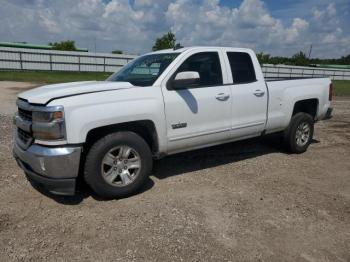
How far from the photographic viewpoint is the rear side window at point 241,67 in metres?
5.27

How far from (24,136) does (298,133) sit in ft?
15.7

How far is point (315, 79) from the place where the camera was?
6578 mm

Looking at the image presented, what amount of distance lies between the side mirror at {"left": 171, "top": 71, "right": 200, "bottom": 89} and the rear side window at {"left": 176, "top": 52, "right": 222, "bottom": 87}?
387mm

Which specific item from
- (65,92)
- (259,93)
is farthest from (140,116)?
(259,93)

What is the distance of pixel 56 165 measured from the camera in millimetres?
3648

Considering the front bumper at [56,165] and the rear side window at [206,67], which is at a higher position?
the rear side window at [206,67]

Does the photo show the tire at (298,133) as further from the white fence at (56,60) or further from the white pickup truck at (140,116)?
the white fence at (56,60)

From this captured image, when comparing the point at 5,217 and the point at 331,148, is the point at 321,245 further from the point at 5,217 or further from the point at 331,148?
the point at 331,148

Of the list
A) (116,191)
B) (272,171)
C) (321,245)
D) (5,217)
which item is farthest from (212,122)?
(5,217)

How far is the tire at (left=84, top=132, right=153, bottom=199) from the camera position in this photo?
391 cm

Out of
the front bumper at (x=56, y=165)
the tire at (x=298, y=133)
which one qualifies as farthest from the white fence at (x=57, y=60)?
the front bumper at (x=56, y=165)

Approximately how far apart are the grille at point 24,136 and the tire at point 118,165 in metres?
0.73

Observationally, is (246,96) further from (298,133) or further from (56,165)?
(56,165)

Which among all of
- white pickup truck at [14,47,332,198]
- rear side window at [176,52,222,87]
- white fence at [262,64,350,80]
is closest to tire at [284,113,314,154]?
white pickup truck at [14,47,332,198]
